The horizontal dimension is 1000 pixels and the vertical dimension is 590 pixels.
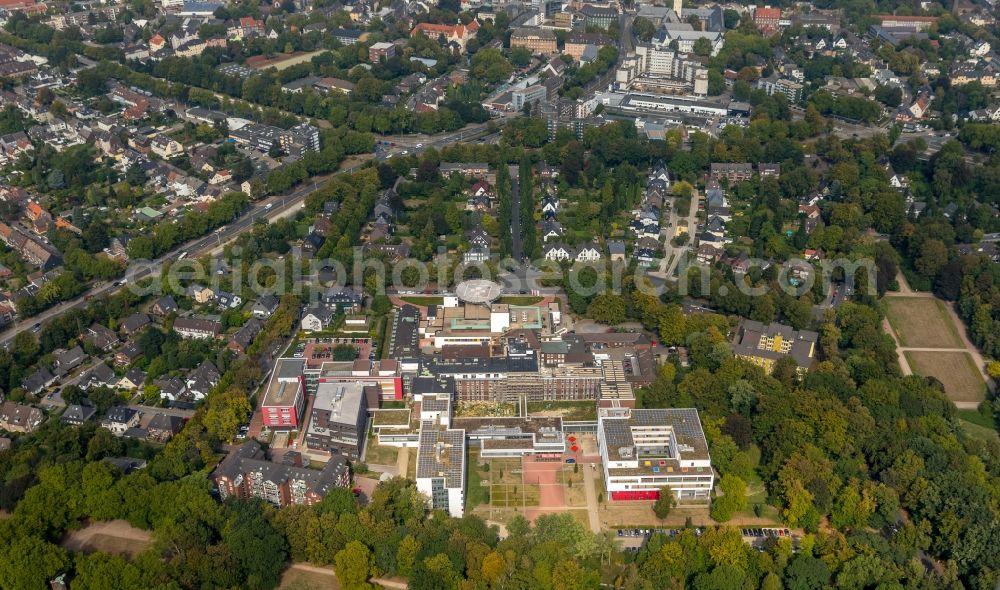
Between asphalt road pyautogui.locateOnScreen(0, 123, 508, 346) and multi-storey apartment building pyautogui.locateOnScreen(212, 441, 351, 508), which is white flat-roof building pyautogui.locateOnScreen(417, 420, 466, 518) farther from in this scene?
asphalt road pyautogui.locateOnScreen(0, 123, 508, 346)

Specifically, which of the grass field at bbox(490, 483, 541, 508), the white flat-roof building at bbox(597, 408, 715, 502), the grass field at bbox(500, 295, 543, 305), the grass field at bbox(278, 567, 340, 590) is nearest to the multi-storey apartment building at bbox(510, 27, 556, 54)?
the grass field at bbox(500, 295, 543, 305)

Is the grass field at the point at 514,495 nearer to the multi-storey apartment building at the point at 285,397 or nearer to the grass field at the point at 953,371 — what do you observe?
the multi-storey apartment building at the point at 285,397

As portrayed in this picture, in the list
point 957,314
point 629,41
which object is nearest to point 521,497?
point 957,314

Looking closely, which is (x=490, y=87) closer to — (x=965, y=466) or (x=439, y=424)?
(x=439, y=424)

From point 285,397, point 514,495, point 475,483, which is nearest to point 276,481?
point 285,397

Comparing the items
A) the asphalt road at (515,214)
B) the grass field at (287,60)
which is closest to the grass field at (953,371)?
the asphalt road at (515,214)

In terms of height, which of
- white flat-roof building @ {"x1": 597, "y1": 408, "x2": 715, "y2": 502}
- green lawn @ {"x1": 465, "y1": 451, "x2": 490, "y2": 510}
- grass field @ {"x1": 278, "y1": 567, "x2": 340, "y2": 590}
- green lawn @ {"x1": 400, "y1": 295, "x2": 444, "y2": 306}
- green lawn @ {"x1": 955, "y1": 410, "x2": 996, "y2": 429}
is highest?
white flat-roof building @ {"x1": 597, "y1": 408, "x2": 715, "y2": 502}

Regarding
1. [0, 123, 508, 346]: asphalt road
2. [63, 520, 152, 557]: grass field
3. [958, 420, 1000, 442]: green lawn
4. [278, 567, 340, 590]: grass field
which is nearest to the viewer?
[278, 567, 340, 590]: grass field
